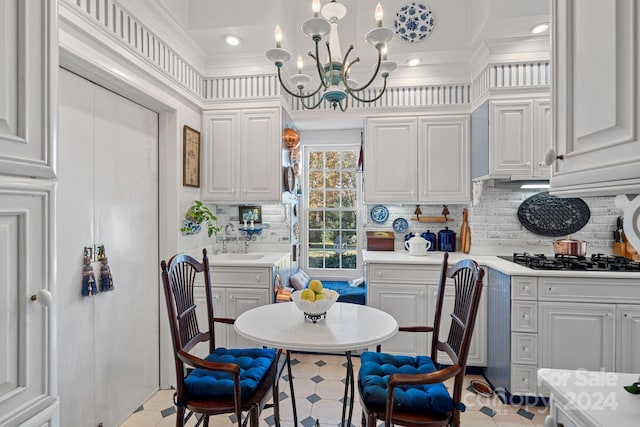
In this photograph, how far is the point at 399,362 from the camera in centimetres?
177

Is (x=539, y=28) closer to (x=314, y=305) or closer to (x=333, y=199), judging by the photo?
(x=333, y=199)

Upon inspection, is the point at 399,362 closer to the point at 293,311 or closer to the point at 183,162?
the point at 293,311

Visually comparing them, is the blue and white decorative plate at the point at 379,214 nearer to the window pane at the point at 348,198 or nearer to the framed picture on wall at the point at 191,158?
the window pane at the point at 348,198

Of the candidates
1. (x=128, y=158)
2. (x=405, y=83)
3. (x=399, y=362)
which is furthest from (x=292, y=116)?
(x=399, y=362)

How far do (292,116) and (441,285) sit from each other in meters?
2.35

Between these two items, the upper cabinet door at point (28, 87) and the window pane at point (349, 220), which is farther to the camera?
the window pane at point (349, 220)

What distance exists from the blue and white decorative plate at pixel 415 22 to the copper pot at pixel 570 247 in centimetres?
226

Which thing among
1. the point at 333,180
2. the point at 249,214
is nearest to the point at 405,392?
the point at 249,214

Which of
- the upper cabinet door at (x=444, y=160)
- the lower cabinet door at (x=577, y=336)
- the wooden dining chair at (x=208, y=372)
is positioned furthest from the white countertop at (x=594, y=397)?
the upper cabinet door at (x=444, y=160)

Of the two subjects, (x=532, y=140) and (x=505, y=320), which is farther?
(x=532, y=140)

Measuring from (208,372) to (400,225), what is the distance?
2412 mm

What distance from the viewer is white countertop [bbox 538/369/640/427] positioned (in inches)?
32.7

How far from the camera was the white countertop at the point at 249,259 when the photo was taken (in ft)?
9.19

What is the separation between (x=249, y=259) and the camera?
3.07 metres
